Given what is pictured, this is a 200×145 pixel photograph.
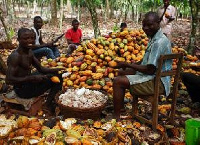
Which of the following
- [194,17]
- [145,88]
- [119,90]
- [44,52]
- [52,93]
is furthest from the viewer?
[194,17]

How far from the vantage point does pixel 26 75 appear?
3.68 meters

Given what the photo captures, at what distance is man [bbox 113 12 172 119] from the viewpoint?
3.13 meters

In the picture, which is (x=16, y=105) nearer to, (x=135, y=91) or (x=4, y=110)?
A: (x=4, y=110)

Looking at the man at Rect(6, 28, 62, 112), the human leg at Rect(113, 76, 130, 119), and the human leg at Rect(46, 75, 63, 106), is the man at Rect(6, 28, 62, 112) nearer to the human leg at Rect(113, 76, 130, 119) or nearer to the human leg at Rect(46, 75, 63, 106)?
the human leg at Rect(46, 75, 63, 106)

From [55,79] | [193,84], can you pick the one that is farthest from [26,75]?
[193,84]

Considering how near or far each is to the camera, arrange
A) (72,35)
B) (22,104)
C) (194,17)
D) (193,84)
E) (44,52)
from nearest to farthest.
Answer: (22,104)
(193,84)
(44,52)
(194,17)
(72,35)

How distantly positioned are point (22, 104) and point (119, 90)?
1314 millimetres

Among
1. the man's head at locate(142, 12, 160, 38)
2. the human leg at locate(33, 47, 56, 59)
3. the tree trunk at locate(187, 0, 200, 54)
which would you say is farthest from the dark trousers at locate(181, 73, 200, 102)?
the human leg at locate(33, 47, 56, 59)

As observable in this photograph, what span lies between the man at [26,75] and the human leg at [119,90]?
93 centimetres

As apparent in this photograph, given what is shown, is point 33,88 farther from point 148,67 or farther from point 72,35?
point 72,35

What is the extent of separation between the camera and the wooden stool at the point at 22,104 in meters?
3.63

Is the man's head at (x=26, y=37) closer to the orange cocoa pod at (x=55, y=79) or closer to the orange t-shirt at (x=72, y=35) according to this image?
the orange cocoa pod at (x=55, y=79)

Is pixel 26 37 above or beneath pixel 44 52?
above

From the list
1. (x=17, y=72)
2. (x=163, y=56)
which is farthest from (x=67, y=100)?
(x=163, y=56)
